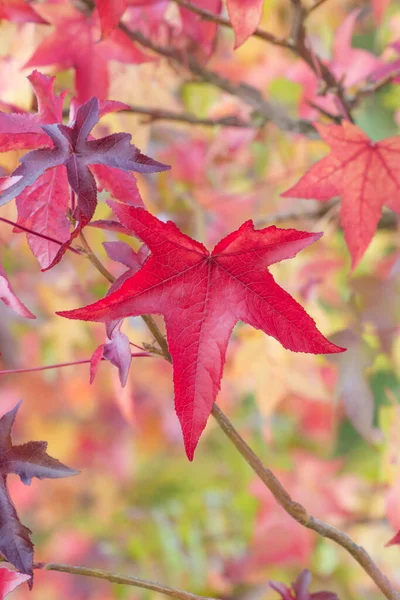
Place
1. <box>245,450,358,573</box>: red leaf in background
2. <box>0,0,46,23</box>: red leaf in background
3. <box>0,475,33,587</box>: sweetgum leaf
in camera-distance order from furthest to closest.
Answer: <box>245,450,358,573</box>: red leaf in background < <box>0,0,46,23</box>: red leaf in background < <box>0,475,33,587</box>: sweetgum leaf

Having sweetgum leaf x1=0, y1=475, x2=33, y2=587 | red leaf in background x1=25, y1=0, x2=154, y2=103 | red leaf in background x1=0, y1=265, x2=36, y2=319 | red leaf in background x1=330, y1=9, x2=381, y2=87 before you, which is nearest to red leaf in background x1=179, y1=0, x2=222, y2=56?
red leaf in background x1=25, y1=0, x2=154, y2=103

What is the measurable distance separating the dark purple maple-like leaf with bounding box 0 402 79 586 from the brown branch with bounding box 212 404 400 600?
10 centimetres

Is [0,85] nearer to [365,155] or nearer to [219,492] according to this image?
[365,155]

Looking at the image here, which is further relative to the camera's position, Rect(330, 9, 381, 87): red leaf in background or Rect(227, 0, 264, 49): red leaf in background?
Rect(330, 9, 381, 87): red leaf in background

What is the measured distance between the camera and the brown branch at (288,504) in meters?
0.44

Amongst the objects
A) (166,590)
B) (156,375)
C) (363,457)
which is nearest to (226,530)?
(363,457)

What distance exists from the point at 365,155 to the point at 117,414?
2209 millimetres

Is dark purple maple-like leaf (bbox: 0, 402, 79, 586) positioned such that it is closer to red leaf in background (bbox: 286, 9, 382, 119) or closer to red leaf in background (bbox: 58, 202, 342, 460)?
red leaf in background (bbox: 58, 202, 342, 460)

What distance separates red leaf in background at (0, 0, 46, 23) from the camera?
651 mm

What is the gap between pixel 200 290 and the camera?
438 mm

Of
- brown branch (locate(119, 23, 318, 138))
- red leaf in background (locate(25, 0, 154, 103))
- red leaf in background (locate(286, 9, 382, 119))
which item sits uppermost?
red leaf in background (locate(286, 9, 382, 119))

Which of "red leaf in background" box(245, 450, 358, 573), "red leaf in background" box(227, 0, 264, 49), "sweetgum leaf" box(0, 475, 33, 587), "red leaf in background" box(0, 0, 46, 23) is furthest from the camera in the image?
"red leaf in background" box(245, 450, 358, 573)

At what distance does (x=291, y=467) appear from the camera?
1766 millimetres

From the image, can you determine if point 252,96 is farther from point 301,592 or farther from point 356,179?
point 301,592
